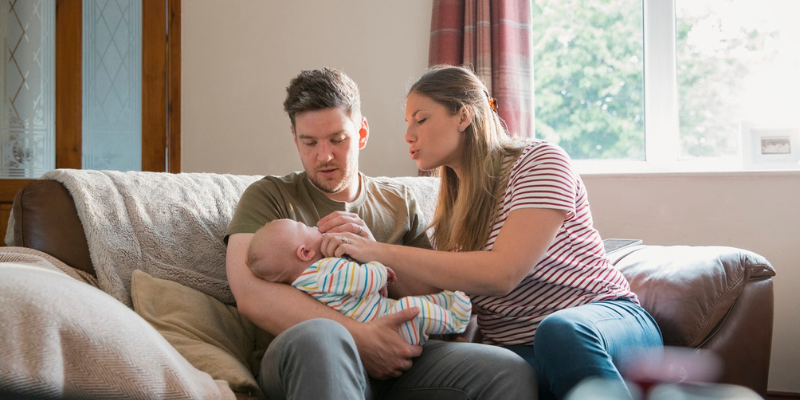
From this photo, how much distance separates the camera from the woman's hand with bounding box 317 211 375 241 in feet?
5.67

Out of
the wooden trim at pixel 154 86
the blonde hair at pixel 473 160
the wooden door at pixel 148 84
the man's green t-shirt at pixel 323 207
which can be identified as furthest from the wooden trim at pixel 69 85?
the blonde hair at pixel 473 160

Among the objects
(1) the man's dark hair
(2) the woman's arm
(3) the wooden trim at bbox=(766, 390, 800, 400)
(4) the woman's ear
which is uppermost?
(1) the man's dark hair

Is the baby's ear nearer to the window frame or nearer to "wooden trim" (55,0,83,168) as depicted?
the window frame

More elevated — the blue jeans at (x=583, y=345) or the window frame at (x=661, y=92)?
the window frame at (x=661, y=92)

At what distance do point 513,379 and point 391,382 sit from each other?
301mm

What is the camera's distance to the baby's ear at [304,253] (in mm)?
1652

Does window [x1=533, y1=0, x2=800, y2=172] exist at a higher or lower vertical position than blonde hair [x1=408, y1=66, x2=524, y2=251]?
higher

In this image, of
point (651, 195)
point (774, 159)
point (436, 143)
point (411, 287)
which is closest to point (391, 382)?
point (411, 287)

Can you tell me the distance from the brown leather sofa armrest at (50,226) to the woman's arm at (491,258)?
2.16ft

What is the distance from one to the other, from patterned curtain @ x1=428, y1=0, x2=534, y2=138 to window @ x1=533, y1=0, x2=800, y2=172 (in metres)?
0.33

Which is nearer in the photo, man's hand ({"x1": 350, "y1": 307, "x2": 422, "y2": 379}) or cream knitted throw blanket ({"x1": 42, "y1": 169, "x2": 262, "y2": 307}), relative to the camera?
man's hand ({"x1": 350, "y1": 307, "x2": 422, "y2": 379})

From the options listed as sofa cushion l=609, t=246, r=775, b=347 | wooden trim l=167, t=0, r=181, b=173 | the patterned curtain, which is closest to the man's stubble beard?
sofa cushion l=609, t=246, r=775, b=347

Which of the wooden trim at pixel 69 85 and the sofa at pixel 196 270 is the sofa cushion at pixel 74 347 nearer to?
the sofa at pixel 196 270

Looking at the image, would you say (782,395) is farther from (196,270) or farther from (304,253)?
(196,270)
